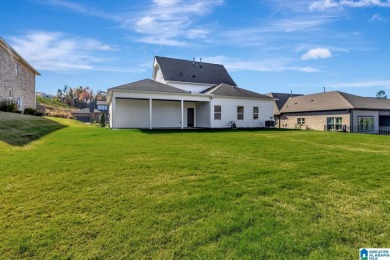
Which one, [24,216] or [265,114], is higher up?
[265,114]

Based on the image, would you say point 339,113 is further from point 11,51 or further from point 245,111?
point 11,51

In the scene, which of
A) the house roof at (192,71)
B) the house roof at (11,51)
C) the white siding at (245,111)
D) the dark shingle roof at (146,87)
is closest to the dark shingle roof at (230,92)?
the white siding at (245,111)

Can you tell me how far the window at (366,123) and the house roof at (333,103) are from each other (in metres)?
1.28

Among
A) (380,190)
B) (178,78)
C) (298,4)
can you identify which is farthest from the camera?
(178,78)

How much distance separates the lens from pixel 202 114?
23516 mm

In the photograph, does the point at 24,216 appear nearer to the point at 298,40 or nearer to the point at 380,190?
the point at 380,190

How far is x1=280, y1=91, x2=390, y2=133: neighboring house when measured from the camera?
27.6 meters

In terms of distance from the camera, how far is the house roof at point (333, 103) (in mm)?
28438

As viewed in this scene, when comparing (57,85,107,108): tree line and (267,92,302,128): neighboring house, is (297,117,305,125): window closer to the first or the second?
(267,92,302,128): neighboring house

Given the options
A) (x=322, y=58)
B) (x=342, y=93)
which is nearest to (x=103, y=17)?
(x=322, y=58)

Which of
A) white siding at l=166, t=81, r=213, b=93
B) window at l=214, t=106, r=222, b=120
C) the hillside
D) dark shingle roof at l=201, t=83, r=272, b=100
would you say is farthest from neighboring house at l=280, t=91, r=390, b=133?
the hillside

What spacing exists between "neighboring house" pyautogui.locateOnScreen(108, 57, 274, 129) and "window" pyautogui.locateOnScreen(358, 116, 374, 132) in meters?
11.6

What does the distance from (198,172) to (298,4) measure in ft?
34.2

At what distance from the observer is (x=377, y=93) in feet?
261
